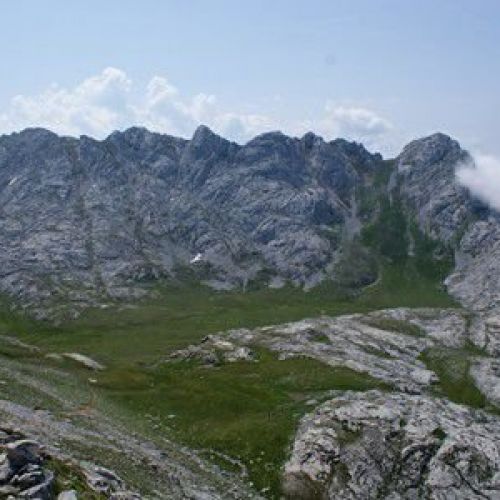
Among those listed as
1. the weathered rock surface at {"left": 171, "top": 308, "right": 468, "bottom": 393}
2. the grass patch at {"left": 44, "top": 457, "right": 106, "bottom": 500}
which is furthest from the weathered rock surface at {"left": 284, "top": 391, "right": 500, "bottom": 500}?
the grass patch at {"left": 44, "top": 457, "right": 106, "bottom": 500}

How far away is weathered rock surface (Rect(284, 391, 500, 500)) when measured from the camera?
64.7m

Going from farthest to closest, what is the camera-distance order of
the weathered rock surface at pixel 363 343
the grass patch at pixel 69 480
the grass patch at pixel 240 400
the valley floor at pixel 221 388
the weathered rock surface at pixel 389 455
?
the weathered rock surface at pixel 363 343 < the grass patch at pixel 240 400 < the weathered rock surface at pixel 389 455 < the valley floor at pixel 221 388 < the grass patch at pixel 69 480

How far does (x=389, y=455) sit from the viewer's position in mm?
69562

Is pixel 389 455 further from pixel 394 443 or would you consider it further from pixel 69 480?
pixel 69 480

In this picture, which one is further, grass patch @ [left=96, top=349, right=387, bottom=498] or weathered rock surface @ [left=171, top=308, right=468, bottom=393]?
weathered rock surface @ [left=171, top=308, right=468, bottom=393]

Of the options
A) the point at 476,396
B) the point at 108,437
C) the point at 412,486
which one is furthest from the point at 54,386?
the point at 476,396

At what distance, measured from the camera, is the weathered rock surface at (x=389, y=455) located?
6469 cm

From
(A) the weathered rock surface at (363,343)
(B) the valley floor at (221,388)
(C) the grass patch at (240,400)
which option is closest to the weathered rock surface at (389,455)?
(B) the valley floor at (221,388)

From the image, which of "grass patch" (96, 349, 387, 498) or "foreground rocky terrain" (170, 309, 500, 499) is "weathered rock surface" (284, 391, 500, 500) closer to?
"foreground rocky terrain" (170, 309, 500, 499)

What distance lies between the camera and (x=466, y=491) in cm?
A: 6594

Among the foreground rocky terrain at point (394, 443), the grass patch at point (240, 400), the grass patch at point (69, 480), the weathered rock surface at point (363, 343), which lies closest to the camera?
the grass patch at point (69, 480)

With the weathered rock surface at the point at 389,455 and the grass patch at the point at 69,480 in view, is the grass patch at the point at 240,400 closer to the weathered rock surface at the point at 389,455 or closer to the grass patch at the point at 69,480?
the weathered rock surface at the point at 389,455

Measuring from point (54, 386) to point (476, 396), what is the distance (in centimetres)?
6354

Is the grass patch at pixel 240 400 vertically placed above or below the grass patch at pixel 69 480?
below
